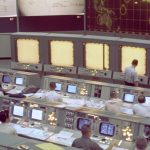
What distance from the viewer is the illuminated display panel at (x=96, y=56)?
1048cm

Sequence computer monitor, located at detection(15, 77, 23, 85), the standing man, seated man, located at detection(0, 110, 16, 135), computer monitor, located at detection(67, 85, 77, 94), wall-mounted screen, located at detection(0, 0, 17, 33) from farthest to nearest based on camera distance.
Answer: wall-mounted screen, located at detection(0, 0, 17, 33) → computer monitor, located at detection(15, 77, 23, 85) → the standing man → computer monitor, located at detection(67, 85, 77, 94) → seated man, located at detection(0, 110, 16, 135)

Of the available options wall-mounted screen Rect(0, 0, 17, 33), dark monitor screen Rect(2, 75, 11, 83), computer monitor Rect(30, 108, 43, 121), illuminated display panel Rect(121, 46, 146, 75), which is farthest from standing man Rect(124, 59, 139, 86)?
wall-mounted screen Rect(0, 0, 17, 33)

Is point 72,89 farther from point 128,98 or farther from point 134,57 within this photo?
point 134,57

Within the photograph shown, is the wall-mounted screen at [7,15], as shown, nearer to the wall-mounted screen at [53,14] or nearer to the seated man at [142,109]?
the wall-mounted screen at [53,14]

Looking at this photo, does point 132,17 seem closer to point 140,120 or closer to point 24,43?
point 24,43

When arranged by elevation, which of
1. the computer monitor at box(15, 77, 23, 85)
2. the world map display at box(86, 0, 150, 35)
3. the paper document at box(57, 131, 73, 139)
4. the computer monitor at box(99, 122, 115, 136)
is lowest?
the paper document at box(57, 131, 73, 139)

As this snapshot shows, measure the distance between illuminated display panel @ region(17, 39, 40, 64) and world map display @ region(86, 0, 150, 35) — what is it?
2.23 m

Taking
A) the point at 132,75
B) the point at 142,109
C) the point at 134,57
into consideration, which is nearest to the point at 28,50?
the point at 134,57

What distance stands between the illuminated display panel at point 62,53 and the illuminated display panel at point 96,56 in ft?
1.25

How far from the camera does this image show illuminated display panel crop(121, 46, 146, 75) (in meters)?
9.91

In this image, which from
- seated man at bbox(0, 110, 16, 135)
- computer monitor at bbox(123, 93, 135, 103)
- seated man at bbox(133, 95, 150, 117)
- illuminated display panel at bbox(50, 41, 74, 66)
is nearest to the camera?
seated man at bbox(0, 110, 16, 135)

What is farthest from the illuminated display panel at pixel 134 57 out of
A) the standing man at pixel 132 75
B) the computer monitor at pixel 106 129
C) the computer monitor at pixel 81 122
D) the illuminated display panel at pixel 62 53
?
the computer monitor at pixel 106 129

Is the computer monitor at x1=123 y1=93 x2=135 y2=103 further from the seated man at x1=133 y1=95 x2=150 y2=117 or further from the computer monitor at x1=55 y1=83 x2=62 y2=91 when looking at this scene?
the computer monitor at x1=55 y1=83 x2=62 y2=91

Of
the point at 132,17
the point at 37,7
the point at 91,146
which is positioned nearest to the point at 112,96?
the point at 91,146
